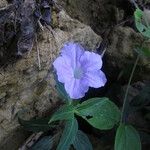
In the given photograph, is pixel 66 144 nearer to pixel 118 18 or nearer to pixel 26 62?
pixel 26 62

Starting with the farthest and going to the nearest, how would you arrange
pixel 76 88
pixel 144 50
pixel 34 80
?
pixel 144 50
pixel 34 80
pixel 76 88

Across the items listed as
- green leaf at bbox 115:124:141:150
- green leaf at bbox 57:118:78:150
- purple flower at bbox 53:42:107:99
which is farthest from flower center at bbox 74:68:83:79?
green leaf at bbox 115:124:141:150

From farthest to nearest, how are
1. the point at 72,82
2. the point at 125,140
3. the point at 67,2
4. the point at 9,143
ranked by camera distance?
the point at 67,2 → the point at 9,143 → the point at 125,140 → the point at 72,82

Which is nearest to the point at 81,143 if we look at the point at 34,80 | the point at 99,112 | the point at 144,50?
the point at 99,112

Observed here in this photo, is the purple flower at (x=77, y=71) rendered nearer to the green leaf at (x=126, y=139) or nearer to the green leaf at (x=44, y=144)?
the green leaf at (x=126, y=139)

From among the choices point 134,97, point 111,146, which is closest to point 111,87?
point 134,97

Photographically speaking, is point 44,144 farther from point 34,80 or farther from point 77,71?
point 77,71
